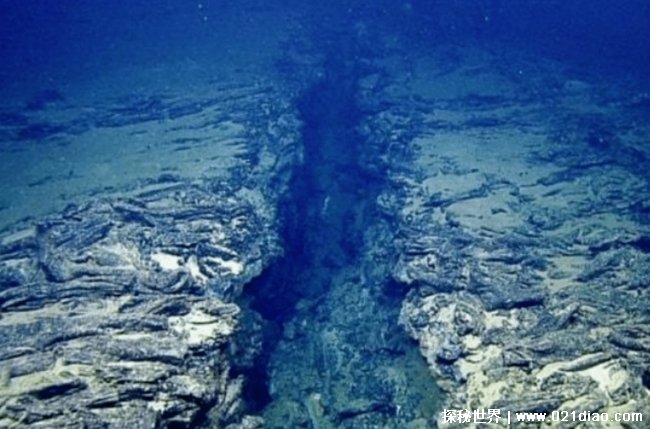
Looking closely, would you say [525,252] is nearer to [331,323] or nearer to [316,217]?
[331,323]

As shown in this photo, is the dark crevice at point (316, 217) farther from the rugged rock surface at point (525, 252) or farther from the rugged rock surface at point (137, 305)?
the rugged rock surface at point (525, 252)

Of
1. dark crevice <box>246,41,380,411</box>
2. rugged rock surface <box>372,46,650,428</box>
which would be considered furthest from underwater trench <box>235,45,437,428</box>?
rugged rock surface <box>372,46,650,428</box>

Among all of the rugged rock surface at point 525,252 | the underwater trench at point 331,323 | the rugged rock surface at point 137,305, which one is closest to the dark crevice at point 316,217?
the underwater trench at point 331,323

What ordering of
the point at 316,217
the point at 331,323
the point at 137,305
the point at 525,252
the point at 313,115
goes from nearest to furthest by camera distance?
the point at 137,305 → the point at 525,252 → the point at 331,323 → the point at 316,217 → the point at 313,115

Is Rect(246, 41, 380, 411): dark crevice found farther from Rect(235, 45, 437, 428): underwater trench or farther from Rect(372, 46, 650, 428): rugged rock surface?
Rect(372, 46, 650, 428): rugged rock surface

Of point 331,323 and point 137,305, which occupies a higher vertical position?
point 331,323

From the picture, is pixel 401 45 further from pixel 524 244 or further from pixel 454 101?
pixel 524 244

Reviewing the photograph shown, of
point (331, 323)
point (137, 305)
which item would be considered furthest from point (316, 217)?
point (137, 305)

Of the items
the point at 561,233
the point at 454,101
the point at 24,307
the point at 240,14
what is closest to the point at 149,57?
the point at 240,14
